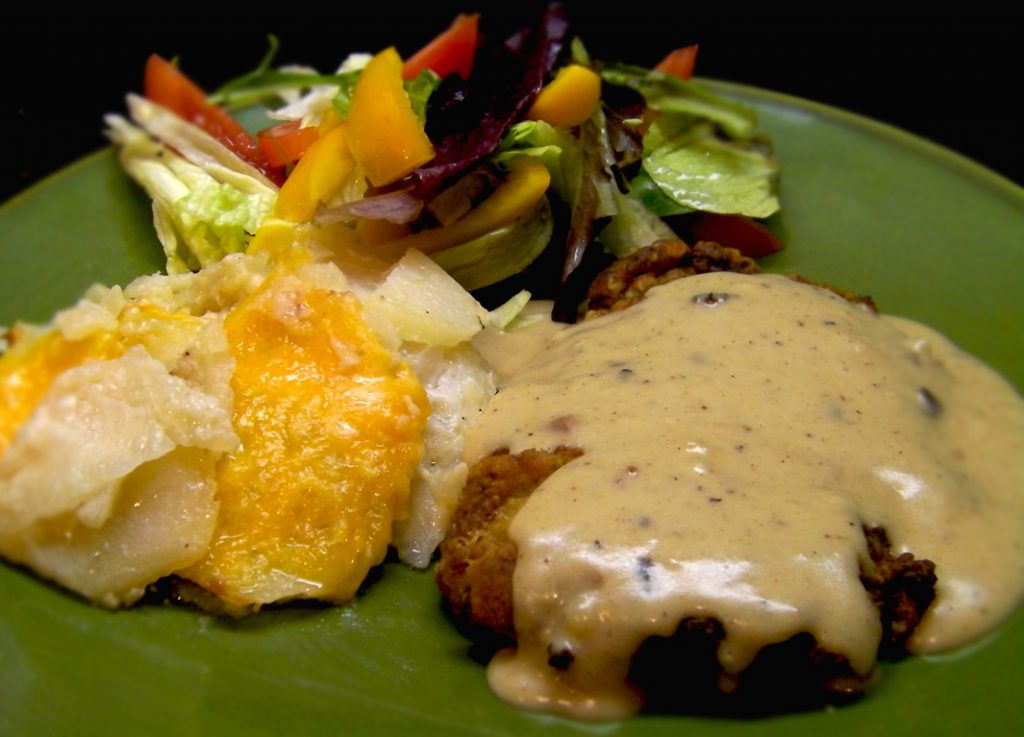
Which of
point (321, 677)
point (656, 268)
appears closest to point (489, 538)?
point (321, 677)

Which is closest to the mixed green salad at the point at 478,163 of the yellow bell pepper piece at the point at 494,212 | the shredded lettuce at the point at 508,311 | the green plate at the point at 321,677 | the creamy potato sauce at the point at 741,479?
the yellow bell pepper piece at the point at 494,212

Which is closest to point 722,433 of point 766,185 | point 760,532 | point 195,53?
point 760,532

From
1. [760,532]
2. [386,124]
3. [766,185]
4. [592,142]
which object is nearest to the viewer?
[760,532]

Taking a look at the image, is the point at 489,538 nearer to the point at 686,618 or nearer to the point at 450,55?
the point at 686,618

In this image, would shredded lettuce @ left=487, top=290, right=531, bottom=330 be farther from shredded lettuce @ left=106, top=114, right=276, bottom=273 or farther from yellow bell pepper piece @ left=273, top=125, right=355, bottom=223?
shredded lettuce @ left=106, top=114, right=276, bottom=273

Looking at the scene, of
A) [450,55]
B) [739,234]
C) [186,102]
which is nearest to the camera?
[739,234]

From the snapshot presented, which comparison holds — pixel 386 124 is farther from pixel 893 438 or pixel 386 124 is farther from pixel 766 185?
pixel 893 438

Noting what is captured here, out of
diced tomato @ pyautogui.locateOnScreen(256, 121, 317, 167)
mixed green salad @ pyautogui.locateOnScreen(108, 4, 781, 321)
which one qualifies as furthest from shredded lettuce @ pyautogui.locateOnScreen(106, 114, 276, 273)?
diced tomato @ pyautogui.locateOnScreen(256, 121, 317, 167)
